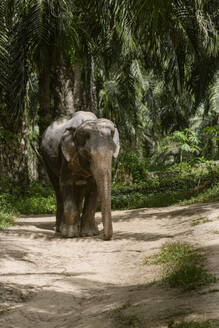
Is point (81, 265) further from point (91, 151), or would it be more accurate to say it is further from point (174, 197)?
point (174, 197)

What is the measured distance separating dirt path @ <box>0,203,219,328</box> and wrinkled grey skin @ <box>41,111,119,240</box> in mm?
390

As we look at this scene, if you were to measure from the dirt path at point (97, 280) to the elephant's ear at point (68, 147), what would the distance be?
55.2 inches

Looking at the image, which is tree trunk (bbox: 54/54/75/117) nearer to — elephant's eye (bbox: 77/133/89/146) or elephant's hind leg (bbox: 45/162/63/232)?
elephant's hind leg (bbox: 45/162/63/232)

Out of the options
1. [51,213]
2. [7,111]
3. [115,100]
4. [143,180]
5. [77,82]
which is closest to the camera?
[51,213]

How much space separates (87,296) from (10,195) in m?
8.75

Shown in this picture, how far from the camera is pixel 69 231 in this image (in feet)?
26.2

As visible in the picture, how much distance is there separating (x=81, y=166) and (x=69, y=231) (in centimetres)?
116

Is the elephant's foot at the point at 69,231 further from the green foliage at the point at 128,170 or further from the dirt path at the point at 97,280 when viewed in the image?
the green foliage at the point at 128,170

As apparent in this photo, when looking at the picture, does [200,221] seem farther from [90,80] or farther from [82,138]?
[90,80]

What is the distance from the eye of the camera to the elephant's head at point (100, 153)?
6.98 metres

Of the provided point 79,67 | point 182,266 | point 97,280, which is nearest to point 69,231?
point 97,280

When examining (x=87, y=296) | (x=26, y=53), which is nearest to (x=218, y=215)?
(x=87, y=296)

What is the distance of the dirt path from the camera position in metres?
3.61

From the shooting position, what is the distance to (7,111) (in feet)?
45.3
